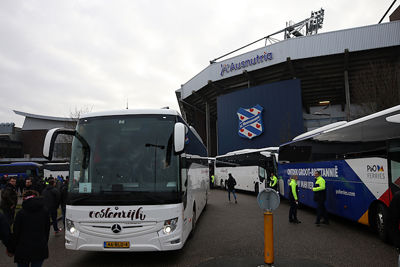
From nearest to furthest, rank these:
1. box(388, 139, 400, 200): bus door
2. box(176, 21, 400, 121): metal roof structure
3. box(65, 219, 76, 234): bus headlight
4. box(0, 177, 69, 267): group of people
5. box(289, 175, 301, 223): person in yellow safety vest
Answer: box(0, 177, 69, 267): group of people < box(65, 219, 76, 234): bus headlight < box(388, 139, 400, 200): bus door < box(289, 175, 301, 223): person in yellow safety vest < box(176, 21, 400, 121): metal roof structure

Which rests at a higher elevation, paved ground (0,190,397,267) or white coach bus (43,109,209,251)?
white coach bus (43,109,209,251)

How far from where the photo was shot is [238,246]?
7.21m

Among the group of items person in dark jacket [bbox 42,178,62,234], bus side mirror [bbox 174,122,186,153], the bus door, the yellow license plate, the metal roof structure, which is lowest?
the yellow license plate

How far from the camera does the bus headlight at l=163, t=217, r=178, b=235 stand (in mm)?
5590

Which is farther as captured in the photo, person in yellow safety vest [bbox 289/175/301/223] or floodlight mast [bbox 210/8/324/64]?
floodlight mast [bbox 210/8/324/64]

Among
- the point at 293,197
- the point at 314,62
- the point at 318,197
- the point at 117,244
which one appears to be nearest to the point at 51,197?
the point at 117,244

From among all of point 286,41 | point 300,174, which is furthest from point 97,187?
point 286,41

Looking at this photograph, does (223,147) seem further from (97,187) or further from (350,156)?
(97,187)

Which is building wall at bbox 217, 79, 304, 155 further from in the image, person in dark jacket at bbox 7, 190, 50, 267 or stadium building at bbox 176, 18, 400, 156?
person in dark jacket at bbox 7, 190, 50, 267

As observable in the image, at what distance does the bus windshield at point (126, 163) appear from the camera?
562cm

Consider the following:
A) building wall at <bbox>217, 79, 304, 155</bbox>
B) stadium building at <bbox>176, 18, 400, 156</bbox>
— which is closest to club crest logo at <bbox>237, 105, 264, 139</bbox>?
stadium building at <bbox>176, 18, 400, 156</bbox>

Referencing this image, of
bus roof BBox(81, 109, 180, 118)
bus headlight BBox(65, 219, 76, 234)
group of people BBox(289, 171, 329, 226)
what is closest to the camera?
bus headlight BBox(65, 219, 76, 234)

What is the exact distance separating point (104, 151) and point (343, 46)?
28671mm

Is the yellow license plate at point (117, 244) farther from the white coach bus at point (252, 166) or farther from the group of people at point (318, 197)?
the white coach bus at point (252, 166)
